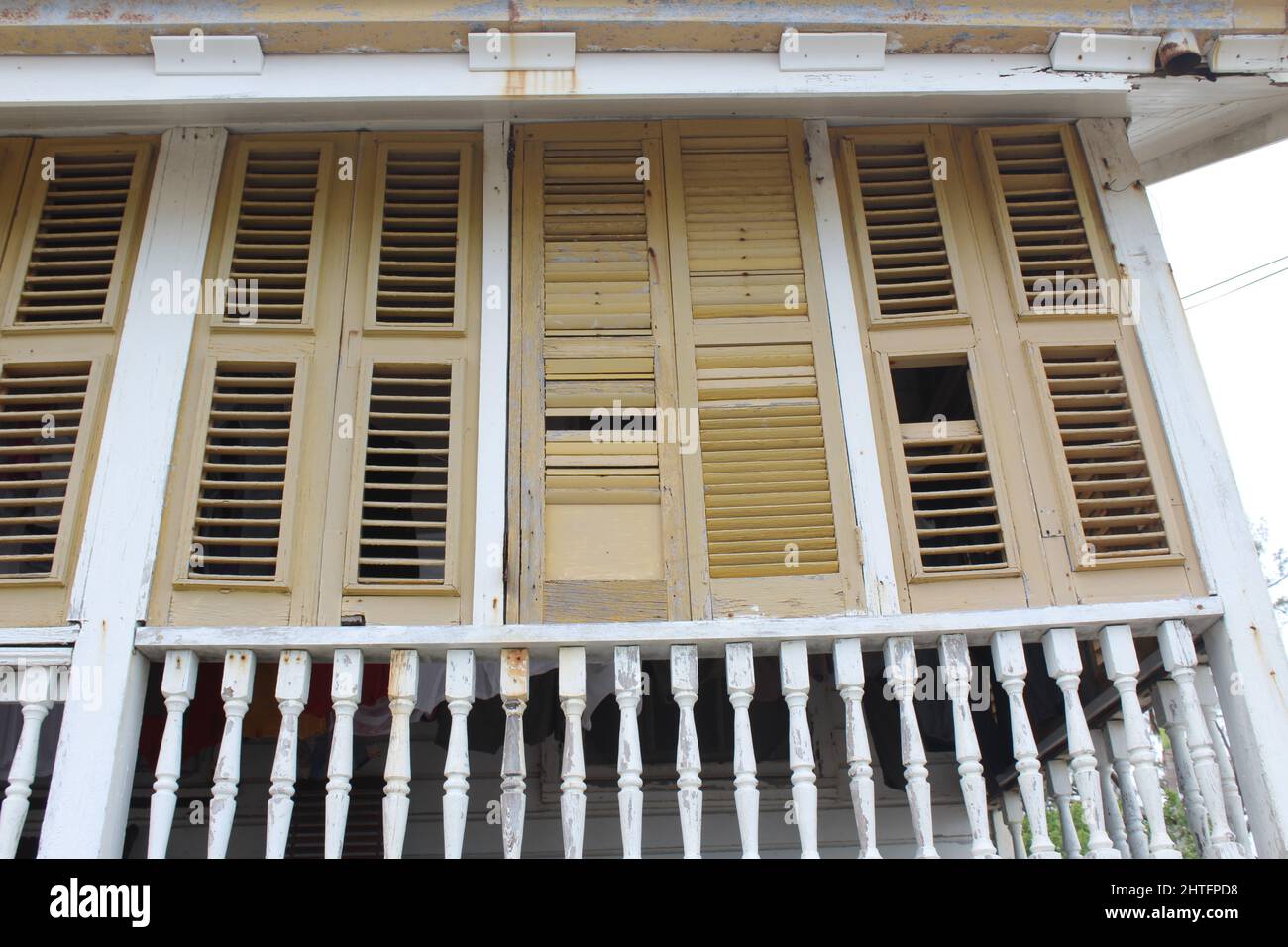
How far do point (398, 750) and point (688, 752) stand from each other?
1015mm

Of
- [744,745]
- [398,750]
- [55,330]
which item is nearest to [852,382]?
[744,745]

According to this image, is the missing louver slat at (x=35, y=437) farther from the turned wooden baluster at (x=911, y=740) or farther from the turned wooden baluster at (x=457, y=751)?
the turned wooden baluster at (x=911, y=740)

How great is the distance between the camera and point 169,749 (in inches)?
151

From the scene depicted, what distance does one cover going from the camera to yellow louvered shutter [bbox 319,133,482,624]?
416 cm

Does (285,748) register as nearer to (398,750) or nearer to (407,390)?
(398,750)

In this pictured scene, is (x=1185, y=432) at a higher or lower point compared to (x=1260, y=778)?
higher

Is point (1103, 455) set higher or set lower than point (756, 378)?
lower

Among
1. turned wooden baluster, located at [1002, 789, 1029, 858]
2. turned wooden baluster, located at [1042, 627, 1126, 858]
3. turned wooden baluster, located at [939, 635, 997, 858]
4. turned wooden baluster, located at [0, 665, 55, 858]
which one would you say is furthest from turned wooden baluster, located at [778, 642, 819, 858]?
turned wooden baluster, located at [1002, 789, 1029, 858]

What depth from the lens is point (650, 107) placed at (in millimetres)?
4977

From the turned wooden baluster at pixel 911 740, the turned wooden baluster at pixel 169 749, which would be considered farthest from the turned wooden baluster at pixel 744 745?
the turned wooden baluster at pixel 169 749
